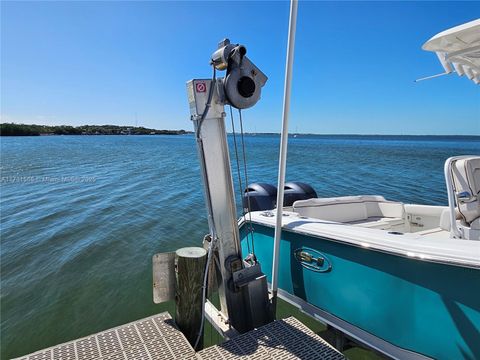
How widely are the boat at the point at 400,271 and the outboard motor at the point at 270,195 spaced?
73cm

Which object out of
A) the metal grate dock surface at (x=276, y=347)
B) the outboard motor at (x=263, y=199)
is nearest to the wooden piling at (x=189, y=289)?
the metal grate dock surface at (x=276, y=347)

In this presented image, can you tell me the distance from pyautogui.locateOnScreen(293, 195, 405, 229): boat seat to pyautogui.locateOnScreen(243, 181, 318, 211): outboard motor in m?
0.39

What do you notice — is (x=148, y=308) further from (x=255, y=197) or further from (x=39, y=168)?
(x=39, y=168)

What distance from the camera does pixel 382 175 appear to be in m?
16.5

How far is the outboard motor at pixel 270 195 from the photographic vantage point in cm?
442

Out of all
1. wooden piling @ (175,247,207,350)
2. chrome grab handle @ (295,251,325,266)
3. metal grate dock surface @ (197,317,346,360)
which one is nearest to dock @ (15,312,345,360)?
metal grate dock surface @ (197,317,346,360)

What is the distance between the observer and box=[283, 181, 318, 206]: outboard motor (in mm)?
4754

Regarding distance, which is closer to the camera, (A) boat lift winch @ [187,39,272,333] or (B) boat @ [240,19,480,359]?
(B) boat @ [240,19,480,359]

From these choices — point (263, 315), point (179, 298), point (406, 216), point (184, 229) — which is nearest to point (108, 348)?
point (179, 298)

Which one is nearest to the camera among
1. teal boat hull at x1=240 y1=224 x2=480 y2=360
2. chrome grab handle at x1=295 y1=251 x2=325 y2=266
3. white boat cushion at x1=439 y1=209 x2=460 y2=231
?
teal boat hull at x1=240 y1=224 x2=480 y2=360

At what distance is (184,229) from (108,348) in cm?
523

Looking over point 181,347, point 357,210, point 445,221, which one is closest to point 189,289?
point 181,347

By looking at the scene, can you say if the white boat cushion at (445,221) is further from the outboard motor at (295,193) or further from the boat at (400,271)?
the outboard motor at (295,193)

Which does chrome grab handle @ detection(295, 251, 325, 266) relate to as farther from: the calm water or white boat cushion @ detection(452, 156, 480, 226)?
the calm water
